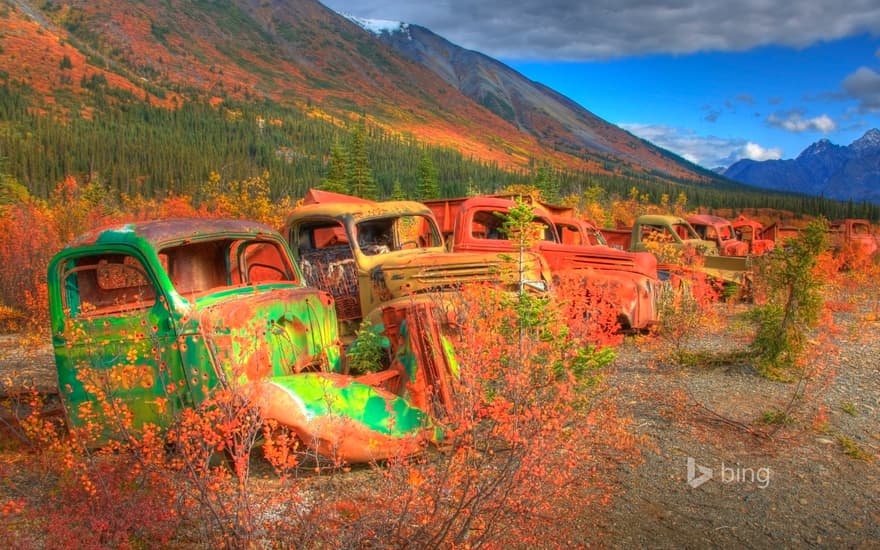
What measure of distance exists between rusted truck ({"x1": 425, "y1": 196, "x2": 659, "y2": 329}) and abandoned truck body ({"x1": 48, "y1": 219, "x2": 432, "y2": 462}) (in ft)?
14.6

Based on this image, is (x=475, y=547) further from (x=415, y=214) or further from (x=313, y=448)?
(x=415, y=214)

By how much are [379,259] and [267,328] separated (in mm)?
2705

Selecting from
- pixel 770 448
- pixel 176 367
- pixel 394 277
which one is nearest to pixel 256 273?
pixel 394 277

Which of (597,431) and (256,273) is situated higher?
(256,273)

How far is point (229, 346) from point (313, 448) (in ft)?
3.37

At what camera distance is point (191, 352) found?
4496 millimetres

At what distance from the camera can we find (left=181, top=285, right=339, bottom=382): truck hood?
4.48 meters

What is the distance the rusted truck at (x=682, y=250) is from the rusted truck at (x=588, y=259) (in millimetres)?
2646

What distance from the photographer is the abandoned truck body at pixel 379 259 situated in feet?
22.4

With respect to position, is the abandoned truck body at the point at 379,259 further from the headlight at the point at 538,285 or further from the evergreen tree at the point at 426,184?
the evergreen tree at the point at 426,184

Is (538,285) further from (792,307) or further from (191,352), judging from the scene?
(191,352)

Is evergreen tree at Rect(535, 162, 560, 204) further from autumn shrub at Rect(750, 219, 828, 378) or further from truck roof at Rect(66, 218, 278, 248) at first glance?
truck roof at Rect(66, 218, 278, 248)

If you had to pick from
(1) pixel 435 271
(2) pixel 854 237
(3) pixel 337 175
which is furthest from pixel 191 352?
(3) pixel 337 175

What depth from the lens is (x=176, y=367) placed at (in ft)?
15.0
